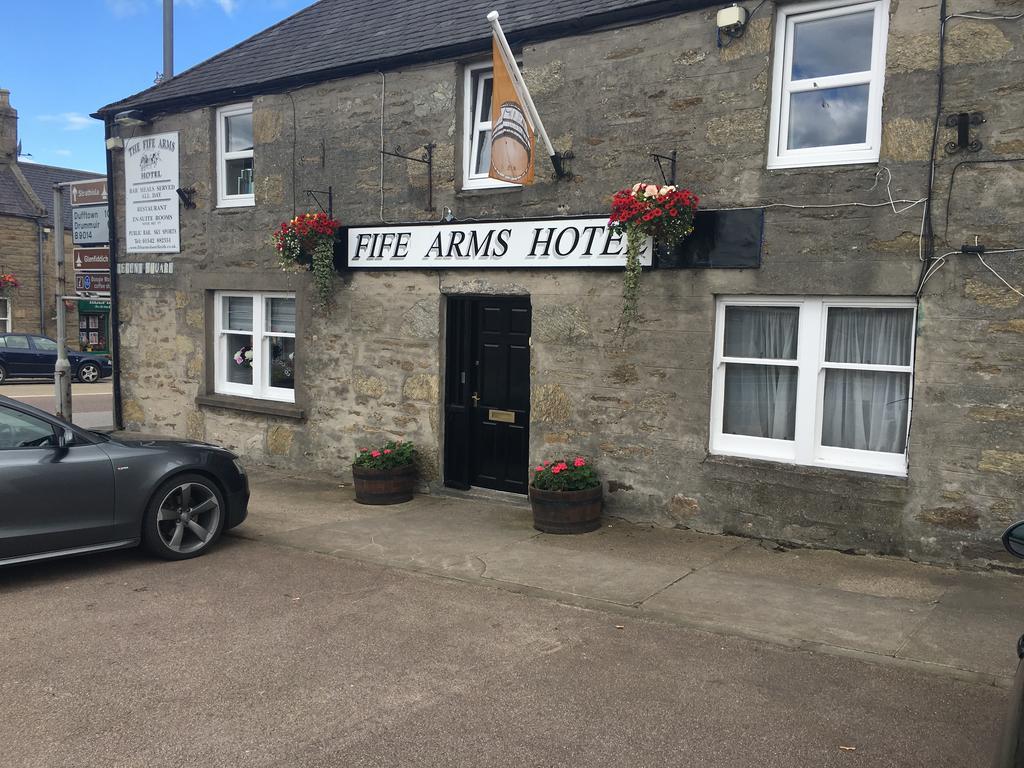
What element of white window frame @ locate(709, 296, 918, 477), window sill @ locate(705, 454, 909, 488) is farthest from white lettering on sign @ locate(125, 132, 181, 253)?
window sill @ locate(705, 454, 909, 488)

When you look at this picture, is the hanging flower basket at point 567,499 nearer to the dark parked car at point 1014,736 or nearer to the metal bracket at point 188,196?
the dark parked car at point 1014,736

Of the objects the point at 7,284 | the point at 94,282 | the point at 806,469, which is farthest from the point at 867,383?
the point at 7,284

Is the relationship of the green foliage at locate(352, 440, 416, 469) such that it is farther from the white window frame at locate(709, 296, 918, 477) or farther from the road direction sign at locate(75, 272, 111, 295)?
the road direction sign at locate(75, 272, 111, 295)

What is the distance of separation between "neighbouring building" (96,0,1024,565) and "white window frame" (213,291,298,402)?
48mm

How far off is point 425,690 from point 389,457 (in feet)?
17.3

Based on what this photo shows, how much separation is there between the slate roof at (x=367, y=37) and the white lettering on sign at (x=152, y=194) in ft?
2.04

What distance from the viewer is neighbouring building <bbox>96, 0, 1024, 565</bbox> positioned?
6984 mm

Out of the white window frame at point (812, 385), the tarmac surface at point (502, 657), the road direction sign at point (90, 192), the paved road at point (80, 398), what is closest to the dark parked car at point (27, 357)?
the paved road at point (80, 398)

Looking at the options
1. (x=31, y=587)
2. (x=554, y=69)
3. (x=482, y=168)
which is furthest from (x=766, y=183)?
(x=31, y=587)

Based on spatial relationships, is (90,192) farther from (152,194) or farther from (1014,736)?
(1014,736)

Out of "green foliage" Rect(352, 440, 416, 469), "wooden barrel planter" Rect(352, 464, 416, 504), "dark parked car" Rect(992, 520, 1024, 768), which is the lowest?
"wooden barrel planter" Rect(352, 464, 416, 504)

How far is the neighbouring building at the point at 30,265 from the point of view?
30188mm

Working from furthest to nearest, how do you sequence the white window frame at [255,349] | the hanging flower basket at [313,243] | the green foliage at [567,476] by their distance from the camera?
1. the white window frame at [255,349]
2. the hanging flower basket at [313,243]
3. the green foliage at [567,476]

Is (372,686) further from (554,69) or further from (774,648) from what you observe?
(554,69)
